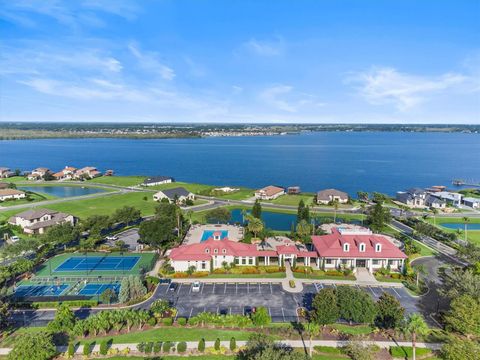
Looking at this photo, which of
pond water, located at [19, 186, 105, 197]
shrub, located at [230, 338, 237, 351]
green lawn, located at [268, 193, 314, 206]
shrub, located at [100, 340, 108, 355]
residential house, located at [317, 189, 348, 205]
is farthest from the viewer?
Result: pond water, located at [19, 186, 105, 197]

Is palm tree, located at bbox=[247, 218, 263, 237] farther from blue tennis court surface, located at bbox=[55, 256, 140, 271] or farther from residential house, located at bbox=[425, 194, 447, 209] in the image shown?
residential house, located at bbox=[425, 194, 447, 209]

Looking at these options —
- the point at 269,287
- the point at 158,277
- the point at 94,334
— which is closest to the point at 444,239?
the point at 269,287

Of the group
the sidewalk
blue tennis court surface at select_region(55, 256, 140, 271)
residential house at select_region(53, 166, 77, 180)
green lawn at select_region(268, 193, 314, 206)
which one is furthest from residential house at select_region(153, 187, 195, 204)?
the sidewalk

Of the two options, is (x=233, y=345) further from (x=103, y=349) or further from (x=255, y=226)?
(x=255, y=226)

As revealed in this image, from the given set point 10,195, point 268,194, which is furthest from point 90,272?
point 10,195

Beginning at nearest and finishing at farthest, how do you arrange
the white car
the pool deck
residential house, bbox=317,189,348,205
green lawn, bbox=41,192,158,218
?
1. the white car
2. the pool deck
3. green lawn, bbox=41,192,158,218
4. residential house, bbox=317,189,348,205

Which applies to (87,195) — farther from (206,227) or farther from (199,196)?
(206,227)
